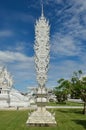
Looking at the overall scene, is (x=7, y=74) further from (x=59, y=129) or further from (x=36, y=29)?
(x=59, y=129)

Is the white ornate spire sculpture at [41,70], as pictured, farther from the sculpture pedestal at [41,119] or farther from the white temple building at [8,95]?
the white temple building at [8,95]

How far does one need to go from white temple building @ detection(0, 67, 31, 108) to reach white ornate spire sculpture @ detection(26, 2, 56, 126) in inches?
1395

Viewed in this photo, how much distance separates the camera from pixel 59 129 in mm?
25234

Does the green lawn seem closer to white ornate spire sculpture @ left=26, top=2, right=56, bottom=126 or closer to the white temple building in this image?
white ornate spire sculpture @ left=26, top=2, right=56, bottom=126

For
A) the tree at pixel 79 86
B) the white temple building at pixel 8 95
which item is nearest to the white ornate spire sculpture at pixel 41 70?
the tree at pixel 79 86

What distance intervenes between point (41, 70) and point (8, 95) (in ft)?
132

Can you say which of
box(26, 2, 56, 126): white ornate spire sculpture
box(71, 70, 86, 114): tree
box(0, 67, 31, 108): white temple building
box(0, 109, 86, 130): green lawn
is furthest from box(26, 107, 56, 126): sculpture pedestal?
box(0, 67, 31, 108): white temple building

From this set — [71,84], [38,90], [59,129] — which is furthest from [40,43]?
[71,84]

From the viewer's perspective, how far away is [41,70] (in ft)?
94.8

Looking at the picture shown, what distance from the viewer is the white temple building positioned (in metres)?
66.2

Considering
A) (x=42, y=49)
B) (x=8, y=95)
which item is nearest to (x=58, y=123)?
(x=42, y=49)

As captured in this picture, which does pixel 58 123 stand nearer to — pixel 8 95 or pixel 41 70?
pixel 41 70

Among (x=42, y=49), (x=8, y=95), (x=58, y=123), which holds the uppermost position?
(x=42, y=49)

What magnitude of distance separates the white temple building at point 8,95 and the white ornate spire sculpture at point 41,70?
35.4 metres
